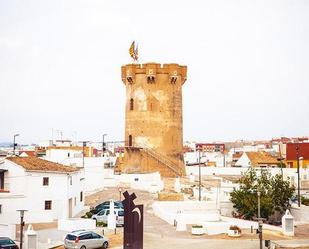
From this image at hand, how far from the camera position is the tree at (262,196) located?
3669cm

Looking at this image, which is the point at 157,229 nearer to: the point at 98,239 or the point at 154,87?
the point at 98,239

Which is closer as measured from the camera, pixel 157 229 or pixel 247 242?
pixel 247 242

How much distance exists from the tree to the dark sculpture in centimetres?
1983

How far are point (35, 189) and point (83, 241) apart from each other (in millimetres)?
11680

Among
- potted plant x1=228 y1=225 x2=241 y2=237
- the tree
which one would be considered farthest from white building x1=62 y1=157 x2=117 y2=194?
potted plant x1=228 y1=225 x2=241 y2=237

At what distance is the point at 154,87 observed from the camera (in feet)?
220

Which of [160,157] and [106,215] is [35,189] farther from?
[160,157]

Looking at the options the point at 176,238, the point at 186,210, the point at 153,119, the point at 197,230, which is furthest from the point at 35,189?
the point at 153,119

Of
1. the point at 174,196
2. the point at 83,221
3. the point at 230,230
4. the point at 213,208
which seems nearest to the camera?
the point at 230,230

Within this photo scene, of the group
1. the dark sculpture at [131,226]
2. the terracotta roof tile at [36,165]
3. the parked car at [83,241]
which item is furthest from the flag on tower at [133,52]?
the dark sculpture at [131,226]

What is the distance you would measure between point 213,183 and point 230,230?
92.7ft

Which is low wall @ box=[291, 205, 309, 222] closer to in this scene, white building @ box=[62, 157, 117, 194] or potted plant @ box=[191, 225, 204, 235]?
potted plant @ box=[191, 225, 204, 235]

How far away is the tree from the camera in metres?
36.7

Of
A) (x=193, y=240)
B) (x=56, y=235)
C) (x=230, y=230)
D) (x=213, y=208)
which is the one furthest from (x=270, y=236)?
(x=56, y=235)
